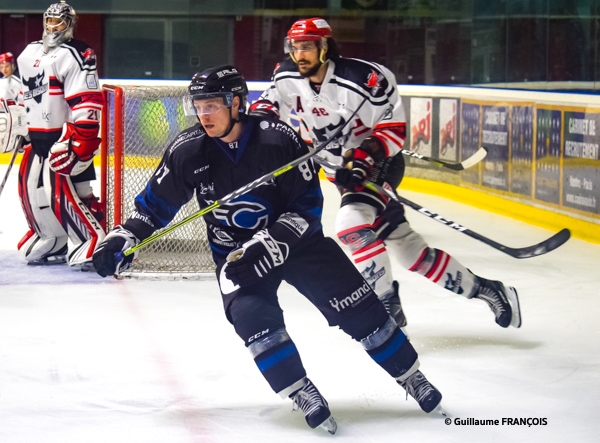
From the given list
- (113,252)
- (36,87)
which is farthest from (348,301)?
(36,87)

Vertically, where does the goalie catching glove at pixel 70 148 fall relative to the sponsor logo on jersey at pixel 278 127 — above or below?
below

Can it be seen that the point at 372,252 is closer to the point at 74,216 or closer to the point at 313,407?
the point at 313,407

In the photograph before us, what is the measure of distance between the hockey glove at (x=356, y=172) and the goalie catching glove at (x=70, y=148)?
5.47ft

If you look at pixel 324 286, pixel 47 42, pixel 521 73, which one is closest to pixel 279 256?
pixel 324 286

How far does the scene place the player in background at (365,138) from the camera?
3527 millimetres

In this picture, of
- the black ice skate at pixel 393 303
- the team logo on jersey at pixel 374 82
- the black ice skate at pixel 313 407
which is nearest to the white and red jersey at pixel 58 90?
the team logo on jersey at pixel 374 82

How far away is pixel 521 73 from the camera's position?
8.58 m

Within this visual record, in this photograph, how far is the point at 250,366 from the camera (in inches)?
131

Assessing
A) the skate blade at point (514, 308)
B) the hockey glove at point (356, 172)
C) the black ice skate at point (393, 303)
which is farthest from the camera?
the skate blade at point (514, 308)

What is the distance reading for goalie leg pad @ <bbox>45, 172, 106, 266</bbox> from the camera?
4.92 meters

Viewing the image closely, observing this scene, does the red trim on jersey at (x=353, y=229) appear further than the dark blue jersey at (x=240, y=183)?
Yes

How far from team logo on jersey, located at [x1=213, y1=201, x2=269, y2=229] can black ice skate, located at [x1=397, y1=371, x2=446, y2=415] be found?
53cm

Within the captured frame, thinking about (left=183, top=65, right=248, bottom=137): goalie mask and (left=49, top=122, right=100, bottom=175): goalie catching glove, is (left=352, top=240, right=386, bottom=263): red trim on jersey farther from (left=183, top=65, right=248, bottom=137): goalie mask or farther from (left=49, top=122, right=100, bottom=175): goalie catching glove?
(left=49, top=122, right=100, bottom=175): goalie catching glove

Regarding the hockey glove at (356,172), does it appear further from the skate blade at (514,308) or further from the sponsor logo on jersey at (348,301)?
the skate blade at (514,308)
